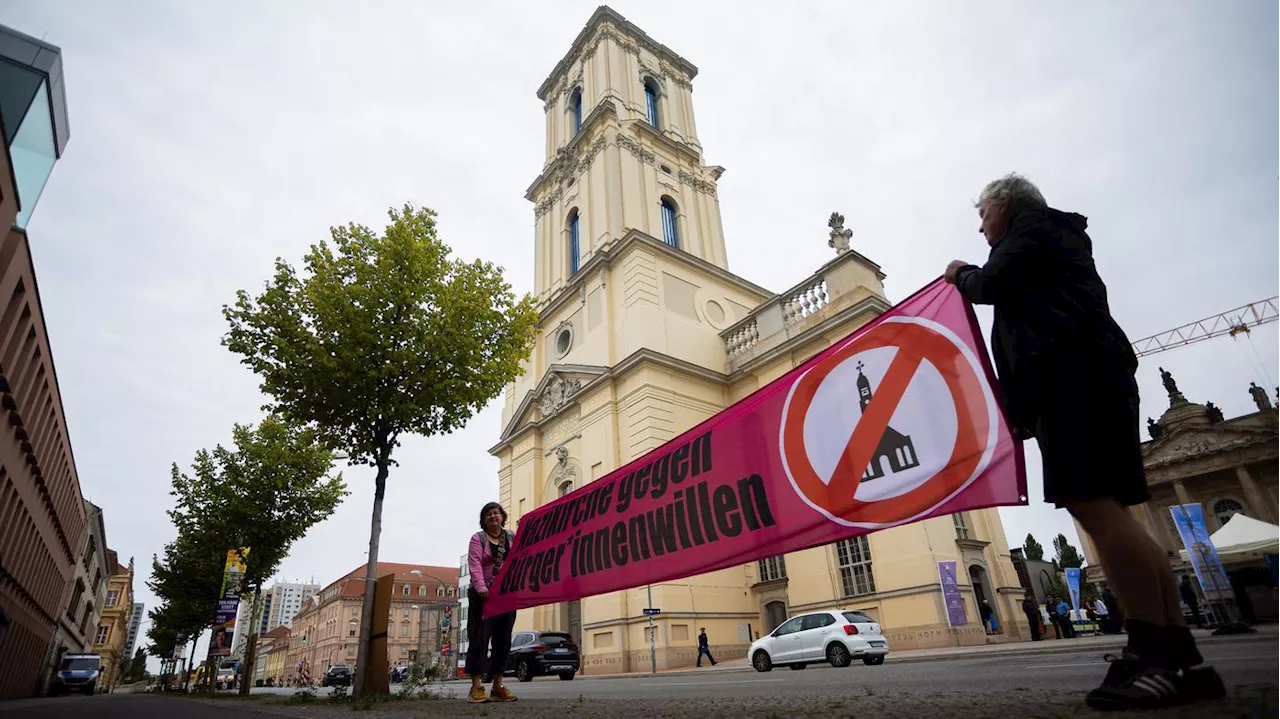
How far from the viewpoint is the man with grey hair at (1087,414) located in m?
2.05

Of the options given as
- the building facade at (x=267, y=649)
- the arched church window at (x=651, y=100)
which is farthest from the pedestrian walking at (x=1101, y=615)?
the building facade at (x=267, y=649)

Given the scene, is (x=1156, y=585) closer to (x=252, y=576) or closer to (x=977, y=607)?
(x=977, y=607)

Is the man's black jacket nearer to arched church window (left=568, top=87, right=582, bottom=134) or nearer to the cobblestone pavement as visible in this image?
the cobblestone pavement

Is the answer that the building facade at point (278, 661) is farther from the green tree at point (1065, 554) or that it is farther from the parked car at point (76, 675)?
the green tree at point (1065, 554)

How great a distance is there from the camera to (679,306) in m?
26.5

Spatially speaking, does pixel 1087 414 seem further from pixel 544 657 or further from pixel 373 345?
pixel 544 657

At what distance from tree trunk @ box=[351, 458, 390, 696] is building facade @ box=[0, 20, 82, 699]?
281 inches

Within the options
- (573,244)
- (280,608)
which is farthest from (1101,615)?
(280,608)

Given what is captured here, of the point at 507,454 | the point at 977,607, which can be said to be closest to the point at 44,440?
the point at 507,454

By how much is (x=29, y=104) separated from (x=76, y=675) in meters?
26.8

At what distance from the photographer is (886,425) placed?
325 cm

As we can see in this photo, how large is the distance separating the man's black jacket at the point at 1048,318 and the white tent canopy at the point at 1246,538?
14897mm

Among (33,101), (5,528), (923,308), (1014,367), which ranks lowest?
(1014,367)

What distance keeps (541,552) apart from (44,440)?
2254cm
